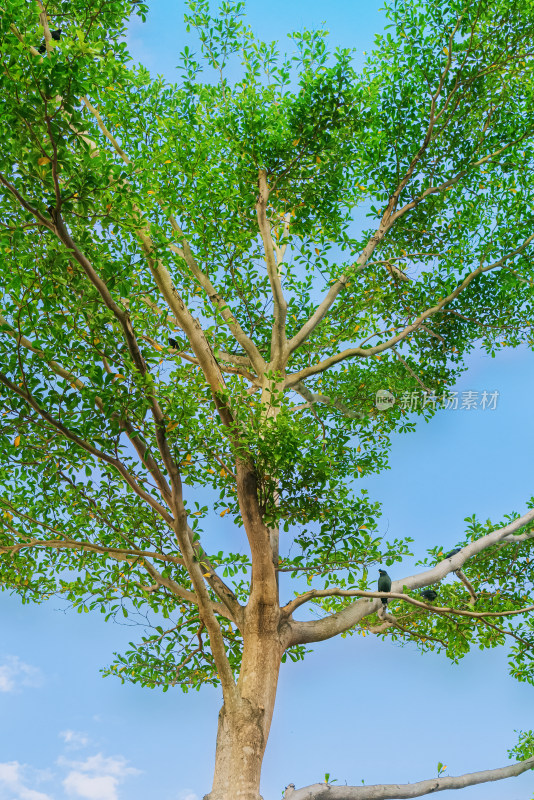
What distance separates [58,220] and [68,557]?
4697 mm

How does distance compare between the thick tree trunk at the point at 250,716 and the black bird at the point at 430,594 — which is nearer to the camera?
the thick tree trunk at the point at 250,716

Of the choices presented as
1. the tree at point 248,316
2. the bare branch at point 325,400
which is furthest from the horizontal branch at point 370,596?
the bare branch at point 325,400

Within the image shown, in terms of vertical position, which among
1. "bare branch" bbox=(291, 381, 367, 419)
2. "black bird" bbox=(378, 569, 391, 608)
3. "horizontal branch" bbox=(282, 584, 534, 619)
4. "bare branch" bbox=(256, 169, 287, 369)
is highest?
"bare branch" bbox=(256, 169, 287, 369)

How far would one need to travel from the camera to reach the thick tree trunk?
222 inches

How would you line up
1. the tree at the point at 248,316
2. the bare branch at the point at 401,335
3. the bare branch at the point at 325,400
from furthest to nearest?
the bare branch at the point at 325,400 → the bare branch at the point at 401,335 → the tree at the point at 248,316

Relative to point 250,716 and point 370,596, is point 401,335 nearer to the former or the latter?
point 370,596

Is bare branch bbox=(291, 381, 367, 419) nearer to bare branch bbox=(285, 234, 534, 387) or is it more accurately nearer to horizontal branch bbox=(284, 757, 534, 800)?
bare branch bbox=(285, 234, 534, 387)

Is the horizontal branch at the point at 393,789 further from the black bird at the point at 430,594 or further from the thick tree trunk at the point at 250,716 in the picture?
the black bird at the point at 430,594

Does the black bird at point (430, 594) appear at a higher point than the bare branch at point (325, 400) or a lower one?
lower

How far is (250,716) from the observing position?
19.3ft

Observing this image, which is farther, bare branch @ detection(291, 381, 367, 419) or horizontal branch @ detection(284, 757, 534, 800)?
bare branch @ detection(291, 381, 367, 419)

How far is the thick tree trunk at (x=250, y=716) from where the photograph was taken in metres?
5.63

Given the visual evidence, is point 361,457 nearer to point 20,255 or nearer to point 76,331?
point 76,331

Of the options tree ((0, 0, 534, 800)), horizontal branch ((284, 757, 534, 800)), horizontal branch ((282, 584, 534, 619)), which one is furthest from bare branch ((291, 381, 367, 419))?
horizontal branch ((284, 757, 534, 800))
